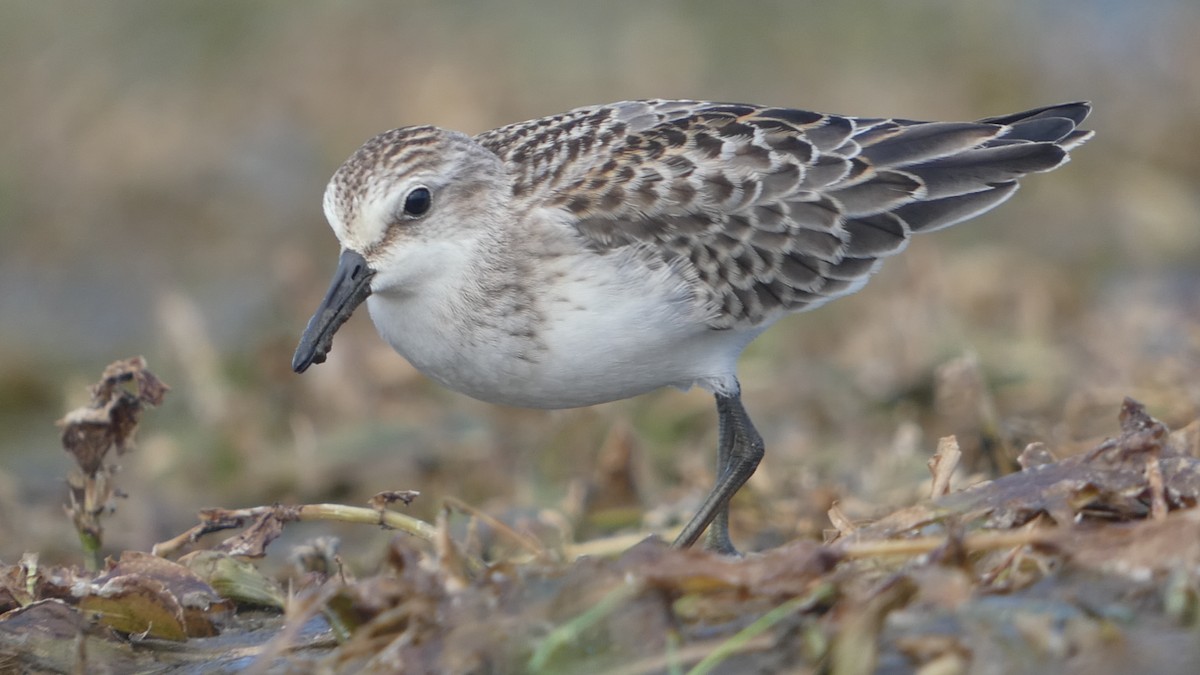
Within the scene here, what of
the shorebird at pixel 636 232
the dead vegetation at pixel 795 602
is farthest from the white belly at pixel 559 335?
the dead vegetation at pixel 795 602

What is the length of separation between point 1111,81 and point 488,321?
364 inches

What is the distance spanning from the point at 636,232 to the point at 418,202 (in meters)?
0.72

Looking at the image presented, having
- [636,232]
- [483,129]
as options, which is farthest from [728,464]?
[483,129]

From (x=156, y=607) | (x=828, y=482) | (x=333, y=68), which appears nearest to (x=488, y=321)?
(x=156, y=607)

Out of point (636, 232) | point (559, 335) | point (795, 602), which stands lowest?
point (795, 602)

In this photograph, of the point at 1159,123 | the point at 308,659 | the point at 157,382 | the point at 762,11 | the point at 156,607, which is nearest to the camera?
the point at 308,659

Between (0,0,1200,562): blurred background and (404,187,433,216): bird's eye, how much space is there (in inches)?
61.6

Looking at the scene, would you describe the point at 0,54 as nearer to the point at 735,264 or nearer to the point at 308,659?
the point at 735,264

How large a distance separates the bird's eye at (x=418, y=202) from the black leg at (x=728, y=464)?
4.18 ft

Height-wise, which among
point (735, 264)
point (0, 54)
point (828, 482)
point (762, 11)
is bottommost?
point (828, 482)

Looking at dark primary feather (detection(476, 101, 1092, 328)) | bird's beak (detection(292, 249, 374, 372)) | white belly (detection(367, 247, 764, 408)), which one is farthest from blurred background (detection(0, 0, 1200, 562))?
bird's beak (detection(292, 249, 374, 372))

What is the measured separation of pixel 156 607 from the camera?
14.5ft

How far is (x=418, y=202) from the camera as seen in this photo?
521 cm

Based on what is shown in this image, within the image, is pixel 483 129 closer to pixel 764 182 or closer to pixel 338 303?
pixel 764 182
